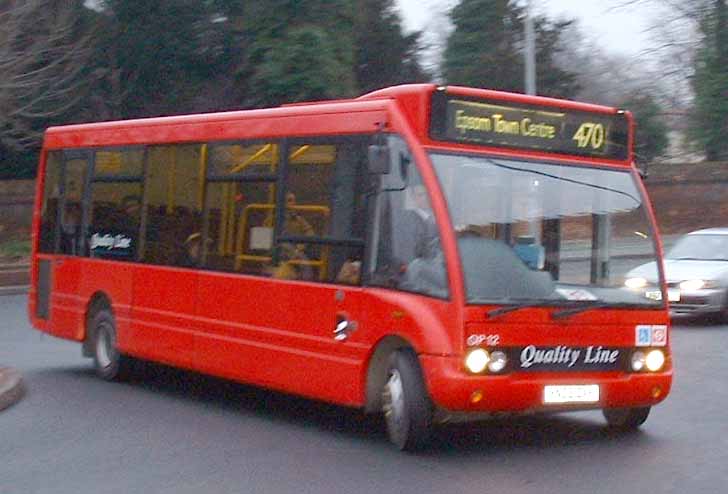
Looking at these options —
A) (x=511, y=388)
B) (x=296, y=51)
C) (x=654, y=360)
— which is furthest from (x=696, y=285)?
(x=296, y=51)

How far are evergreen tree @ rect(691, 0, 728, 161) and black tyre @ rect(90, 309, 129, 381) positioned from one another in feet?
112

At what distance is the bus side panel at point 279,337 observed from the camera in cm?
1091

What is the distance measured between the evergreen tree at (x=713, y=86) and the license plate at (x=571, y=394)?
37.1 metres

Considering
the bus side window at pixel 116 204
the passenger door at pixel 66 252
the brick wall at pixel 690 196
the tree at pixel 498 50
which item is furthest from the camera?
the tree at pixel 498 50

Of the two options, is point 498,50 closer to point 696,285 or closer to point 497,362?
point 696,285

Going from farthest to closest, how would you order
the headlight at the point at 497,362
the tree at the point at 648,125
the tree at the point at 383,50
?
the tree at the point at 383,50, the tree at the point at 648,125, the headlight at the point at 497,362

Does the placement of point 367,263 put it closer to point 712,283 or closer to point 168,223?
point 168,223

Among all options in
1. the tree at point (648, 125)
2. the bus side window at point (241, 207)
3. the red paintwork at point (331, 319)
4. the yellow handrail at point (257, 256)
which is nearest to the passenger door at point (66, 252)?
the red paintwork at point (331, 319)

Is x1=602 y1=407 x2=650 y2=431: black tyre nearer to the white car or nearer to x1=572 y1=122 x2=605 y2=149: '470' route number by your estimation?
x1=572 y1=122 x2=605 y2=149: '470' route number

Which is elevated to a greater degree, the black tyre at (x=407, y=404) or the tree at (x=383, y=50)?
the tree at (x=383, y=50)

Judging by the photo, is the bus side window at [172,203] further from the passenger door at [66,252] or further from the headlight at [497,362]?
the headlight at [497,362]

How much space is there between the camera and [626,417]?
446 inches

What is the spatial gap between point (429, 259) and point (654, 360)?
82.0 inches

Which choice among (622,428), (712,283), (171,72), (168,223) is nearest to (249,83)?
(171,72)
